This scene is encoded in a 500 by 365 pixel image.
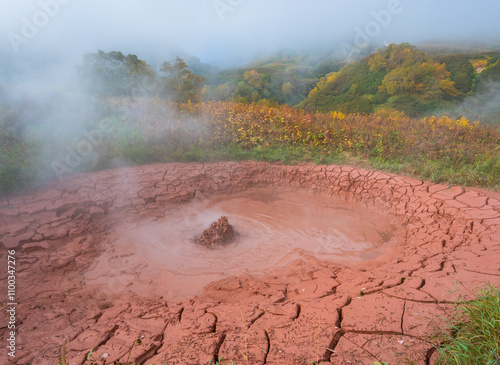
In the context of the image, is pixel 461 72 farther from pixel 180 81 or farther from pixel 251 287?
pixel 251 287

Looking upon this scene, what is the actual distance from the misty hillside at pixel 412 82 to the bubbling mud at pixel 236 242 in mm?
7551

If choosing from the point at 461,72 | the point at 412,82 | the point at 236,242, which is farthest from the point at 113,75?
the point at 461,72

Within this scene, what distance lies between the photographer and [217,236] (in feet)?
14.0

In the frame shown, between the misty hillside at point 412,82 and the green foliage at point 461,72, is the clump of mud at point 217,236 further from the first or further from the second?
the green foliage at point 461,72

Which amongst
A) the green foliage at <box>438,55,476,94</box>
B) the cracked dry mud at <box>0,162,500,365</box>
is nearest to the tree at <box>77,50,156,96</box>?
the cracked dry mud at <box>0,162,500,365</box>

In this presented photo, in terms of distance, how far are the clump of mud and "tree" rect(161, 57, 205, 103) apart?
6741 mm

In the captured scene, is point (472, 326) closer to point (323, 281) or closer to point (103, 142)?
point (323, 281)

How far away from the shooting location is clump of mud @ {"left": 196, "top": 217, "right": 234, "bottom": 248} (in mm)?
4266

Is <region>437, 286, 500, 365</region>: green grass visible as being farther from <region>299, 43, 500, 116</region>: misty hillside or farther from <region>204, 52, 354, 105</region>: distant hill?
<region>204, 52, 354, 105</region>: distant hill

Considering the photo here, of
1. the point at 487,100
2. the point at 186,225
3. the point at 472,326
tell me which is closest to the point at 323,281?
the point at 472,326

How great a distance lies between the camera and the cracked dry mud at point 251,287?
1.96 metres

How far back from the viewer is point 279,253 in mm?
4086

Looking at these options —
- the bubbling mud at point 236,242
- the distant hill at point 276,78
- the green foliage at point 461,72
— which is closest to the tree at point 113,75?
the distant hill at point 276,78

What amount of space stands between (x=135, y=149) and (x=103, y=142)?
0.75 metres
